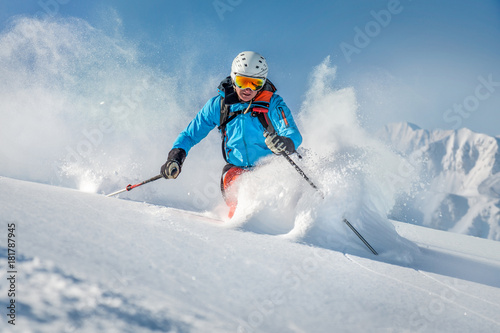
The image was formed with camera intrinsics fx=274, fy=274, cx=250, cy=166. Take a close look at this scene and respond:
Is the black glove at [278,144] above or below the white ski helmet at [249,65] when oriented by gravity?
below

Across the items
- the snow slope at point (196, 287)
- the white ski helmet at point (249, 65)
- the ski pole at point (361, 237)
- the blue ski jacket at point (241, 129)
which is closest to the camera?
the snow slope at point (196, 287)

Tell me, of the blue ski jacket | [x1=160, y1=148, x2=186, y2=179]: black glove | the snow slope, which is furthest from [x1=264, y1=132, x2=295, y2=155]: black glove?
the snow slope

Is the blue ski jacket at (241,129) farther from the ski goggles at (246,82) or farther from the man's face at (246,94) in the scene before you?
the ski goggles at (246,82)

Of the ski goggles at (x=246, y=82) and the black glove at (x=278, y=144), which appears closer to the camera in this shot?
the black glove at (x=278, y=144)

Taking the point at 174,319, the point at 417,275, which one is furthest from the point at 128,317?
the point at 417,275

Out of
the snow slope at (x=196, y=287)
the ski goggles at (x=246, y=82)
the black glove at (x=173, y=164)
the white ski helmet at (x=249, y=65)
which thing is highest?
the white ski helmet at (x=249, y=65)

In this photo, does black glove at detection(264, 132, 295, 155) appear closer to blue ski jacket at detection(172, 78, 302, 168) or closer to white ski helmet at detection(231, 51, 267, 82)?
blue ski jacket at detection(172, 78, 302, 168)

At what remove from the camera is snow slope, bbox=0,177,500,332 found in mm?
983

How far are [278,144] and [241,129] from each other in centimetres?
91

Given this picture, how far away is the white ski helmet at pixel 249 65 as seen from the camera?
183 inches

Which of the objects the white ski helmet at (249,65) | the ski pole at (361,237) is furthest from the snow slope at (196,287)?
the white ski helmet at (249,65)

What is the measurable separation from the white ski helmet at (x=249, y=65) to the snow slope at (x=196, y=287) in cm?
312

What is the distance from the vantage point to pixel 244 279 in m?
1.57

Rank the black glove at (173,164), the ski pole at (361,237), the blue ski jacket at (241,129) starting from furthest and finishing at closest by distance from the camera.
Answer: the blue ski jacket at (241,129)
the black glove at (173,164)
the ski pole at (361,237)
